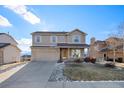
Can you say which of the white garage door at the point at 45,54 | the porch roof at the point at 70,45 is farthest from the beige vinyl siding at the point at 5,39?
the porch roof at the point at 70,45

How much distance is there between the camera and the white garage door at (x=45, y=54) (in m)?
22.0

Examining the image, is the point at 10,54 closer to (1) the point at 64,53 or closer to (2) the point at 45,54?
(2) the point at 45,54

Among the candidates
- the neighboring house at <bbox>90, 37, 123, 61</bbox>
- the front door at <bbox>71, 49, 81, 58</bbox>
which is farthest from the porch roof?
the neighboring house at <bbox>90, 37, 123, 61</bbox>

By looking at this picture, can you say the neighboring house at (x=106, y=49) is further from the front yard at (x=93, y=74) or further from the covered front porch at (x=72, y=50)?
the front yard at (x=93, y=74)

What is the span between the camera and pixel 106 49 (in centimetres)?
2842

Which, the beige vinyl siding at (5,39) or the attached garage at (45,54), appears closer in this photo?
the attached garage at (45,54)

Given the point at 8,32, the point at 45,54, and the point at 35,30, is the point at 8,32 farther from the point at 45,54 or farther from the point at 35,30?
the point at 45,54

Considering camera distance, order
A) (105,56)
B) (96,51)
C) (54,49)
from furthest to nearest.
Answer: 1. (96,51)
2. (105,56)
3. (54,49)

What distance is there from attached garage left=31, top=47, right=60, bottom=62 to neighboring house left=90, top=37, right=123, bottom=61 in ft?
19.4

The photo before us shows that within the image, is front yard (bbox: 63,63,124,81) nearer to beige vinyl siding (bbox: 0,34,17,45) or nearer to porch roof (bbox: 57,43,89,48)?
porch roof (bbox: 57,43,89,48)

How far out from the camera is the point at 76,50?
2286 centimetres

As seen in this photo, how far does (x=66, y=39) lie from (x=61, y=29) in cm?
216
